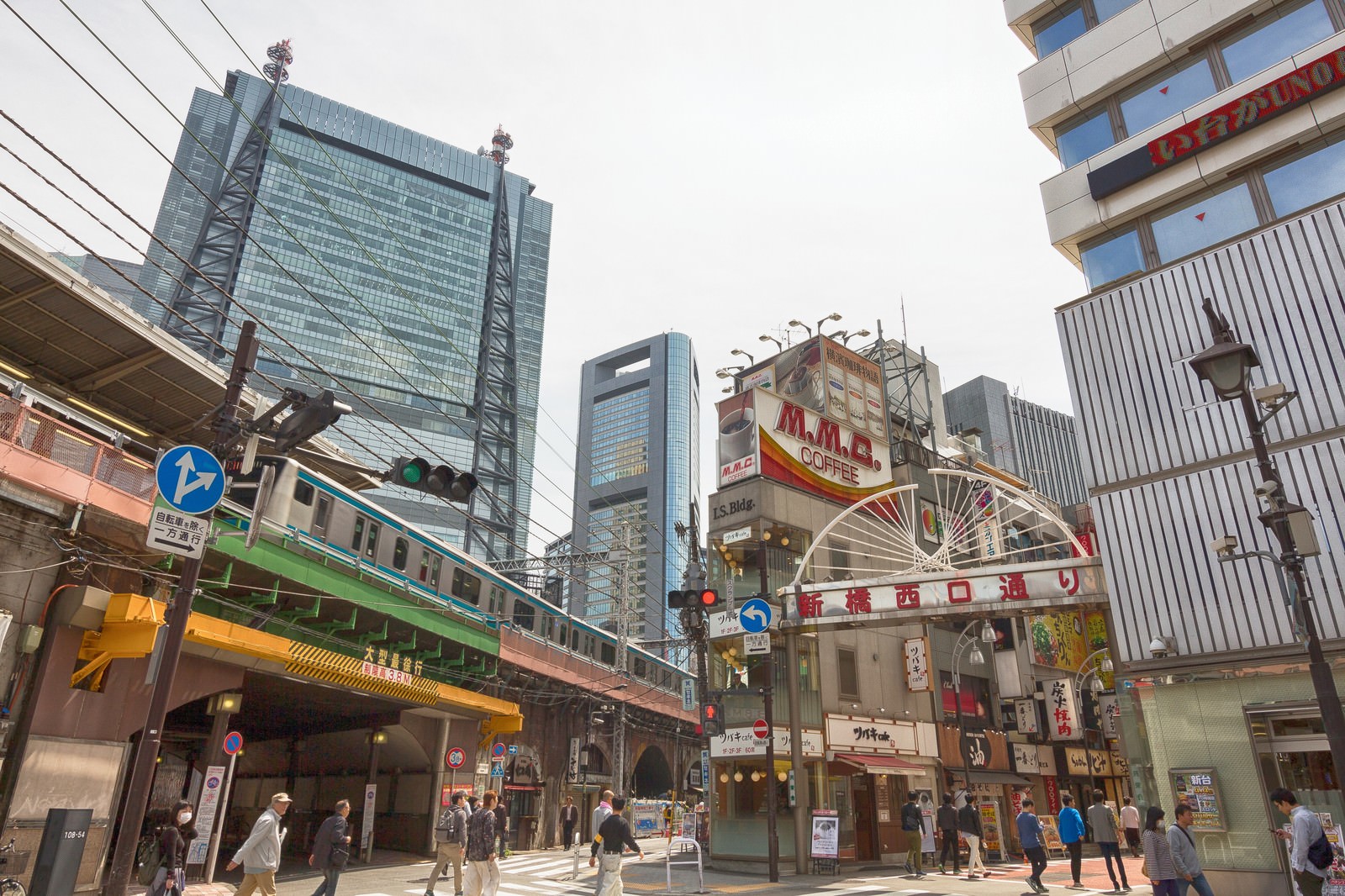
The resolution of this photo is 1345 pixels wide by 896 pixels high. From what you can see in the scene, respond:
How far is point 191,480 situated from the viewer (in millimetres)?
9094

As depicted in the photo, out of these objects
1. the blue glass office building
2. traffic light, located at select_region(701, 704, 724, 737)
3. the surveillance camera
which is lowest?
traffic light, located at select_region(701, 704, 724, 737)

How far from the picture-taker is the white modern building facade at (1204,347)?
12.8 metres

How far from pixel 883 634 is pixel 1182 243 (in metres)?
16.2

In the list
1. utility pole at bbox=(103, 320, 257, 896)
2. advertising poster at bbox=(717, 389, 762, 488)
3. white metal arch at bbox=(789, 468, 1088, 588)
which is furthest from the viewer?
advertising poster at bbox=(717, 389, 762, 488)

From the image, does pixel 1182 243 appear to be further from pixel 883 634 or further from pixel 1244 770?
pixel 883 634

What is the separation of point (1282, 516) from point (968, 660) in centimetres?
2487

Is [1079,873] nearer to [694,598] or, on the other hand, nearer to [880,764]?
[880,764]

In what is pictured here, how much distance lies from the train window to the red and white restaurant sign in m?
12.9

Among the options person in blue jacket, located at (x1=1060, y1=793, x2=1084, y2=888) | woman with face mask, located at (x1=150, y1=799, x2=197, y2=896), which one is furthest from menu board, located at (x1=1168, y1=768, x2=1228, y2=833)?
woman with face mask, located at (x1=150, y1=799, x2=197, y2=896)

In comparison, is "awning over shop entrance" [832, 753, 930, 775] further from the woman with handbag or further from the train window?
the woman with handbag

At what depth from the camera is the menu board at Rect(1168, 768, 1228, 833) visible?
12719 millimetres

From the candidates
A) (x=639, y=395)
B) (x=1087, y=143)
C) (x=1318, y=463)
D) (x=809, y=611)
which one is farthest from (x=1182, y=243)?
(x=639, y=395)

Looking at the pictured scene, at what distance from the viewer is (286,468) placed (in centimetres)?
965

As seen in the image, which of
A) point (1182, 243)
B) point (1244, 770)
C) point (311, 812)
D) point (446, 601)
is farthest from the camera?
point (311, 812)
